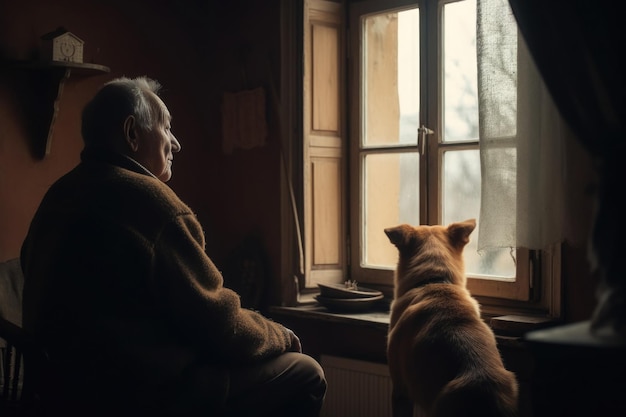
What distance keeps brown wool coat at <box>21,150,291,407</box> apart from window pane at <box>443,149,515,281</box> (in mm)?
1330

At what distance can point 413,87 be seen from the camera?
3.28 m

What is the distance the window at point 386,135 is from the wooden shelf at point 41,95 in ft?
3.41

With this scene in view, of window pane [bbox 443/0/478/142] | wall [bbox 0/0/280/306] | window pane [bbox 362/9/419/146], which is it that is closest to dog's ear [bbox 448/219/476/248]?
window pane [bbox 443/0/478/142]

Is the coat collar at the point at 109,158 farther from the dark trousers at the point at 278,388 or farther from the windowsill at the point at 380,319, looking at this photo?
the windowsill at the point at 380,319

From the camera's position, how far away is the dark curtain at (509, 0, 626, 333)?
1.39 m

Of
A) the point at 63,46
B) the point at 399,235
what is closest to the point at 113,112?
the point at 399,235

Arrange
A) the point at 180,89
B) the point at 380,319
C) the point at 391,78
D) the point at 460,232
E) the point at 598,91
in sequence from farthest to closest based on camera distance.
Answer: the point at 180,89, the point at 391,78, the point at 380,319, the point at 460,232, the point at 598,91

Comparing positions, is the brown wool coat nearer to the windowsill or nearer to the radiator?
the windowsill

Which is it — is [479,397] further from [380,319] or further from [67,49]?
[67,49]

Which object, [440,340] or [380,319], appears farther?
[380,319]

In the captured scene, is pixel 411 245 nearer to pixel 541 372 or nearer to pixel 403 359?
pixel 403 359

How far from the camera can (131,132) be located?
2174 mm

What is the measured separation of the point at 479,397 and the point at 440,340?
272mm

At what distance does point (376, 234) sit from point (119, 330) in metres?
1.73
